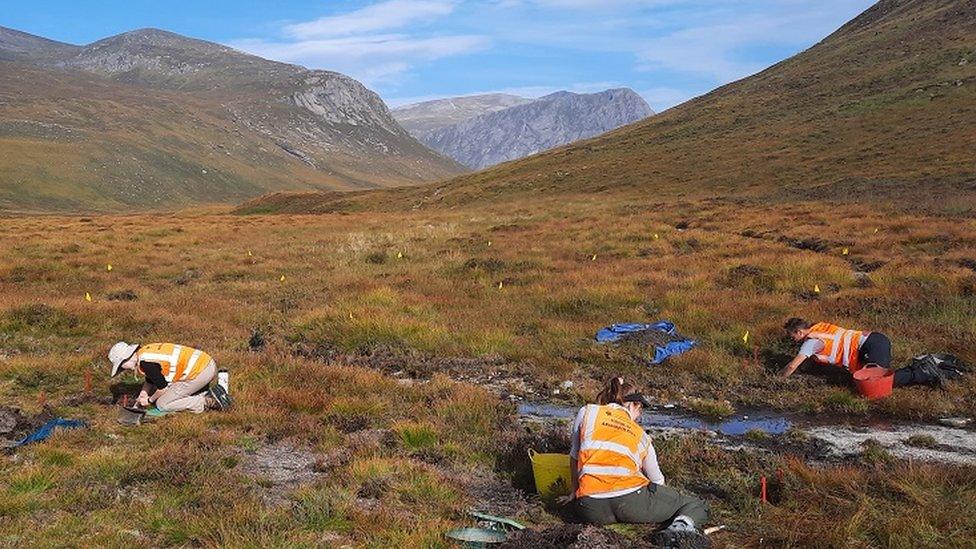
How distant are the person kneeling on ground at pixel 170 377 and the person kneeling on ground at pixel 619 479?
17.6 feet

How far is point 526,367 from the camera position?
1139 cm

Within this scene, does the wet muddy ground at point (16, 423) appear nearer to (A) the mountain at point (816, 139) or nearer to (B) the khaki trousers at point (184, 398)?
(B) the khaki trousers at point (184, 398)

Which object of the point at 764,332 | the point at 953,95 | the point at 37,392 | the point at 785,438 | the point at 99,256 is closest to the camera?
the point at 785,438

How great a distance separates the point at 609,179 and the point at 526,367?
201 ft

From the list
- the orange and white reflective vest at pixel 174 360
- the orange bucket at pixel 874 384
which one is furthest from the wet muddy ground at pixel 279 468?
the orange bucket at pixel 874 384

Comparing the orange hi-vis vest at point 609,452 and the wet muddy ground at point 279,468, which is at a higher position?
the orange hi-vis vest at point 609,452

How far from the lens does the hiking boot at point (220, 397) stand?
8.88m

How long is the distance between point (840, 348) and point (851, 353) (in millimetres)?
168

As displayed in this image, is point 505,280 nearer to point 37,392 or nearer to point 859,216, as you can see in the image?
point 37,392

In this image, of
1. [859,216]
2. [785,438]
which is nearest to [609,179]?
[859,216]

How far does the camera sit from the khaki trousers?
28.8 feet

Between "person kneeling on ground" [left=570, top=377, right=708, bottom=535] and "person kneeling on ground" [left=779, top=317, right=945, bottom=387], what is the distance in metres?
5.21

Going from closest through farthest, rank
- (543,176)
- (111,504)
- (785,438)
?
(111,504) → (785,438) → (543,176)

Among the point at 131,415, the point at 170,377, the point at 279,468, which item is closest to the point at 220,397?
the point at 170,377
